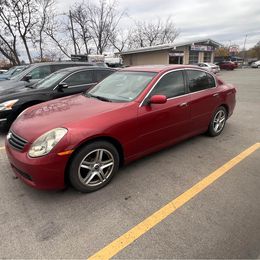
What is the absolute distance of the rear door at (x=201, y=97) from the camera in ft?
13.1

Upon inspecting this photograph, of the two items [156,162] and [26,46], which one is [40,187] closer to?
[156,162]

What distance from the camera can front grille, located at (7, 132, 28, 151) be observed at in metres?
2.64

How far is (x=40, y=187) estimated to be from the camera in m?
2.59

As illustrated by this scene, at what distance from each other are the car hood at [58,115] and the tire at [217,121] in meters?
2.30

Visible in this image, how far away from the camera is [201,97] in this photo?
407 centimetres

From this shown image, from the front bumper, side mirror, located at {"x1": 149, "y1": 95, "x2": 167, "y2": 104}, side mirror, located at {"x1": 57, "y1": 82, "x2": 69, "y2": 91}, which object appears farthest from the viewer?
side mirror, located at {"x1": 57, "y1": 82, "x2": 69, "y2": 91}

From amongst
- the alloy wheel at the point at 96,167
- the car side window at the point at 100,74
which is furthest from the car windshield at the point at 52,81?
the alloy wheel at the point at 96,167

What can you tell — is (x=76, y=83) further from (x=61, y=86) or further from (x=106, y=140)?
(x=106, y=140)

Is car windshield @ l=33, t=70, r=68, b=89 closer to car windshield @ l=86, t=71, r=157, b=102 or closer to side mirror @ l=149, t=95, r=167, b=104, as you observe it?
car windshield @ l=86, t=71, r=157, b=102

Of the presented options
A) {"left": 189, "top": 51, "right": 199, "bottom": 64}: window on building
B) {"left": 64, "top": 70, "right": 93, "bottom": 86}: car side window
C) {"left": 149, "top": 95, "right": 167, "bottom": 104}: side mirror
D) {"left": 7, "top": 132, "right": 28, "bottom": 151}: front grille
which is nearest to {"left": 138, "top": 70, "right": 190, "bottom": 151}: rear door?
{"left": 149, "top": 95, "right": 167, "bottom": 104}: side mirror

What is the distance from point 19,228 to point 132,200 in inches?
50.3

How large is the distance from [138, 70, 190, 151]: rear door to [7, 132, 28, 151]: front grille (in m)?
1.52

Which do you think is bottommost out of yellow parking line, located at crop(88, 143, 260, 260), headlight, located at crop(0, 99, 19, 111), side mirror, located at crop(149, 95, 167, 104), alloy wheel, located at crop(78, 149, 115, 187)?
yellow parking line, located at crop(88, 143, 260, 260)

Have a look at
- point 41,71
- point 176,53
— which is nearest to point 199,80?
point 41,71
